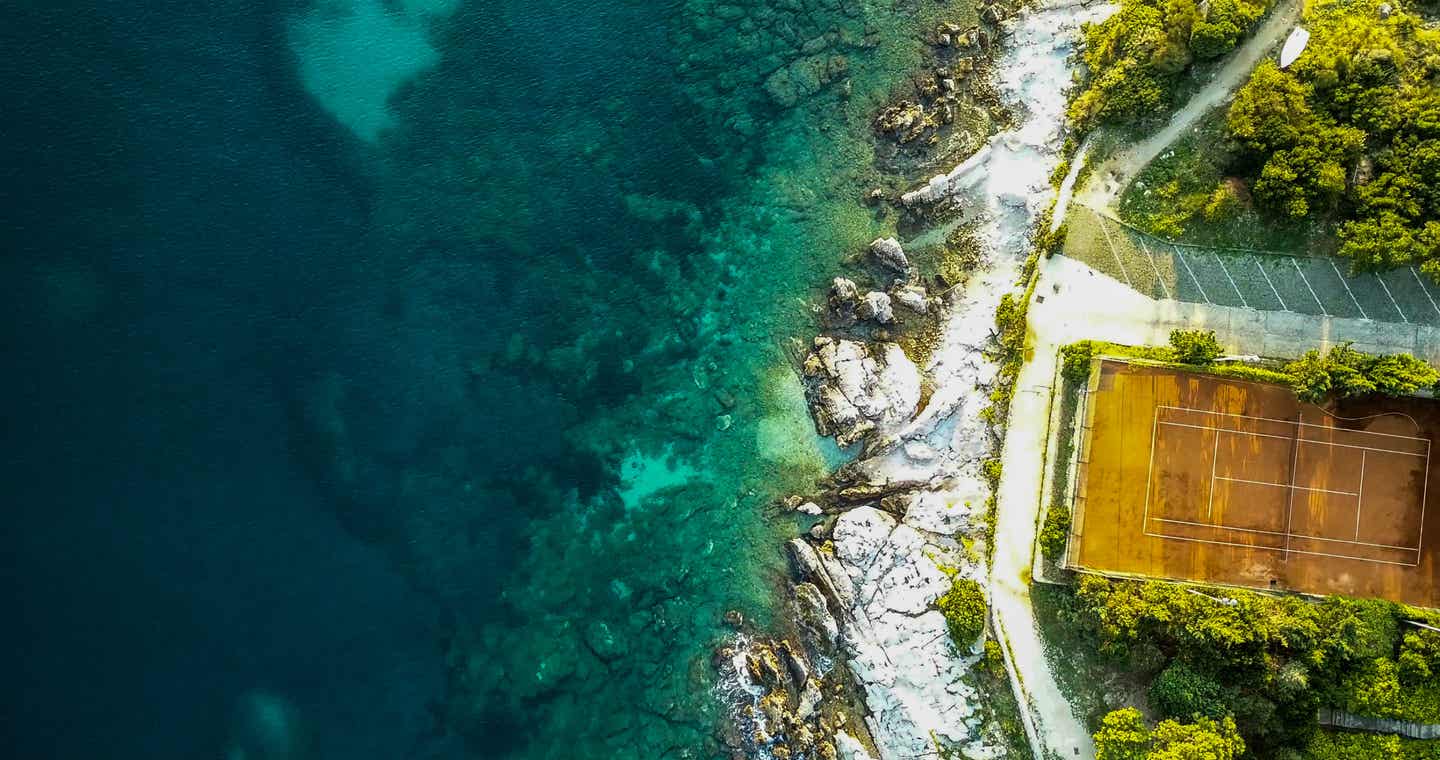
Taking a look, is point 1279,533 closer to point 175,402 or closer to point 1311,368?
point 1311,368

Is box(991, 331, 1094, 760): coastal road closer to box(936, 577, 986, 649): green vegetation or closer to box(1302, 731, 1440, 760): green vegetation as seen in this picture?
box(936, 577, 986, 649): green vegetation

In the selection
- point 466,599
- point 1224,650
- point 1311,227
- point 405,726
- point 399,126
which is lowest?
point 405,726

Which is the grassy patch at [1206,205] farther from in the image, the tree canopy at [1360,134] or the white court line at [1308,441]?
the white court line at [1308,441]

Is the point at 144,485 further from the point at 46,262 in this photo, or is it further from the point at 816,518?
the point at 816,518

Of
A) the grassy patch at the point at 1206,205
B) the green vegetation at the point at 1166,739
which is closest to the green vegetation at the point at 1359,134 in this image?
the grassy patch at the point at 1206,205

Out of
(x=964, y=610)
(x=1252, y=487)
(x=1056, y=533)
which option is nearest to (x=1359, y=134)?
(x=1252, y=487)

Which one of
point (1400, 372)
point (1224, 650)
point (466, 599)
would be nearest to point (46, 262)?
point (466, 599)

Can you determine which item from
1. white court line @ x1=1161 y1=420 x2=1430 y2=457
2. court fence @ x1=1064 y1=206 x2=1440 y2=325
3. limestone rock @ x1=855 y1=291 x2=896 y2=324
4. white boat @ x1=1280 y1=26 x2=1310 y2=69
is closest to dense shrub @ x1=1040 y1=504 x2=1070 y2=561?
white court line @ x1=1161 y1=420 x2=1430 y2=457
